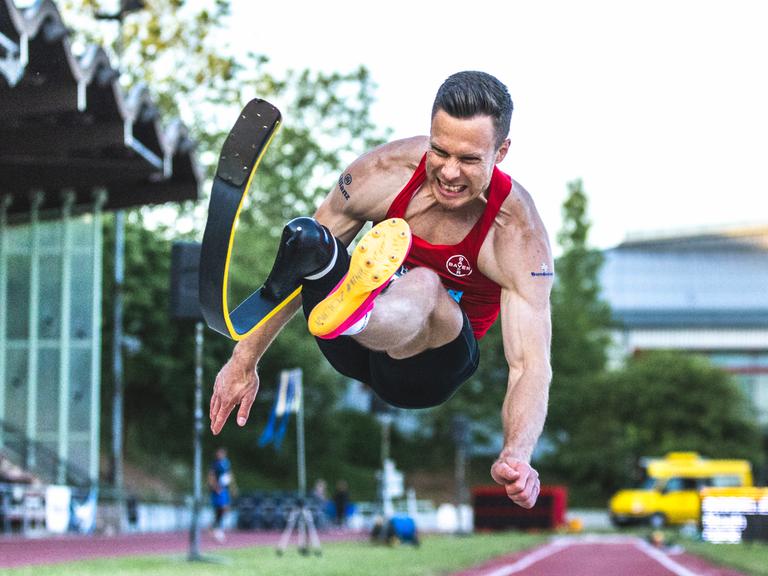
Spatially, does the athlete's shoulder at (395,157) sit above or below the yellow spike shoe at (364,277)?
above

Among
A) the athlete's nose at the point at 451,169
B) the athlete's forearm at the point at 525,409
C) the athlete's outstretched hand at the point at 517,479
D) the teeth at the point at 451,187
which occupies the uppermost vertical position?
the athlete's nose at the point at 451,169

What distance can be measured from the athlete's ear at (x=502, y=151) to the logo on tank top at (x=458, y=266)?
50 centimetres

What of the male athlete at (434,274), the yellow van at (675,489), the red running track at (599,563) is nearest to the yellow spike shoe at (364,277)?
the male athlete at (434,274)

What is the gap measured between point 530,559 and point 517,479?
19224 mm

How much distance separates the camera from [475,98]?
206 inches

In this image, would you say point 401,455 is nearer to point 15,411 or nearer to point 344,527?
point 344,527

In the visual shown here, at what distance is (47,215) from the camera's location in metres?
30.4

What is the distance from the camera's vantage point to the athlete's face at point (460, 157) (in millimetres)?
5289

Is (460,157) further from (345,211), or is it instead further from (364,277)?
(345,211)

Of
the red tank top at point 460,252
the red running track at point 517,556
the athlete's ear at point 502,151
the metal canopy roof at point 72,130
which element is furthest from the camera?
the metal canopy roof at point 72,130

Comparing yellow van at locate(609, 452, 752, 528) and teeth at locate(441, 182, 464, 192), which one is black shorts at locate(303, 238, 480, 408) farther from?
yellow van at locate(609, 452, 752, 528)

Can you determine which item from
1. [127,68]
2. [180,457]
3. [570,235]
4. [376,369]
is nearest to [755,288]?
[570,235]

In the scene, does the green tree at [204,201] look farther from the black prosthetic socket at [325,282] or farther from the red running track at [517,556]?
the black prosthetic socket at [325,282]

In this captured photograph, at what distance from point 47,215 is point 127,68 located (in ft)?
29.6
